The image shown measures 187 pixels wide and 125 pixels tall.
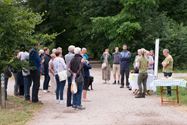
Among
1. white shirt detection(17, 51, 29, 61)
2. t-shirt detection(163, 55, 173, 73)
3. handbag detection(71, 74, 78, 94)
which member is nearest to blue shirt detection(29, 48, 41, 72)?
white shirt detection(17, 51, 29, 61)

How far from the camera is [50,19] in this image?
55.9 m

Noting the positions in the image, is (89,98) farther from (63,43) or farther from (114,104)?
(63,43)

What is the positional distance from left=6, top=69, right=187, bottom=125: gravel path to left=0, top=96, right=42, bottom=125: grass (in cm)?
26

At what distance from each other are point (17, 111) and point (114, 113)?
2.83 meters

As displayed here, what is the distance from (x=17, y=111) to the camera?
629 inches

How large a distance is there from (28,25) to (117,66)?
35.8 ft

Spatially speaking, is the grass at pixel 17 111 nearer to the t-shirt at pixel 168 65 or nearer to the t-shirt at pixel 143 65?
the t-shirt at pixel 143 65

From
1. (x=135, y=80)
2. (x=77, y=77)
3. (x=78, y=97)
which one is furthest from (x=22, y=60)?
(x=135, y=80)

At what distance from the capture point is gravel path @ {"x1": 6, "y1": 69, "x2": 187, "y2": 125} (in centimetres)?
1424

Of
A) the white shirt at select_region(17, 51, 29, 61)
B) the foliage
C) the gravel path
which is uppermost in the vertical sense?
the foliage

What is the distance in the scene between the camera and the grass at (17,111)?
1412 centimetres

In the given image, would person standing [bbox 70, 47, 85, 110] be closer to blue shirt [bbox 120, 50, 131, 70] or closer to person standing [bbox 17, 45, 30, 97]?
person standing [bbox 17, 45, 30, 97]

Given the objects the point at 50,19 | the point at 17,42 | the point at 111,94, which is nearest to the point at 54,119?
the point at 17,42

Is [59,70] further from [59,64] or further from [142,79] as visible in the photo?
[142,79]
